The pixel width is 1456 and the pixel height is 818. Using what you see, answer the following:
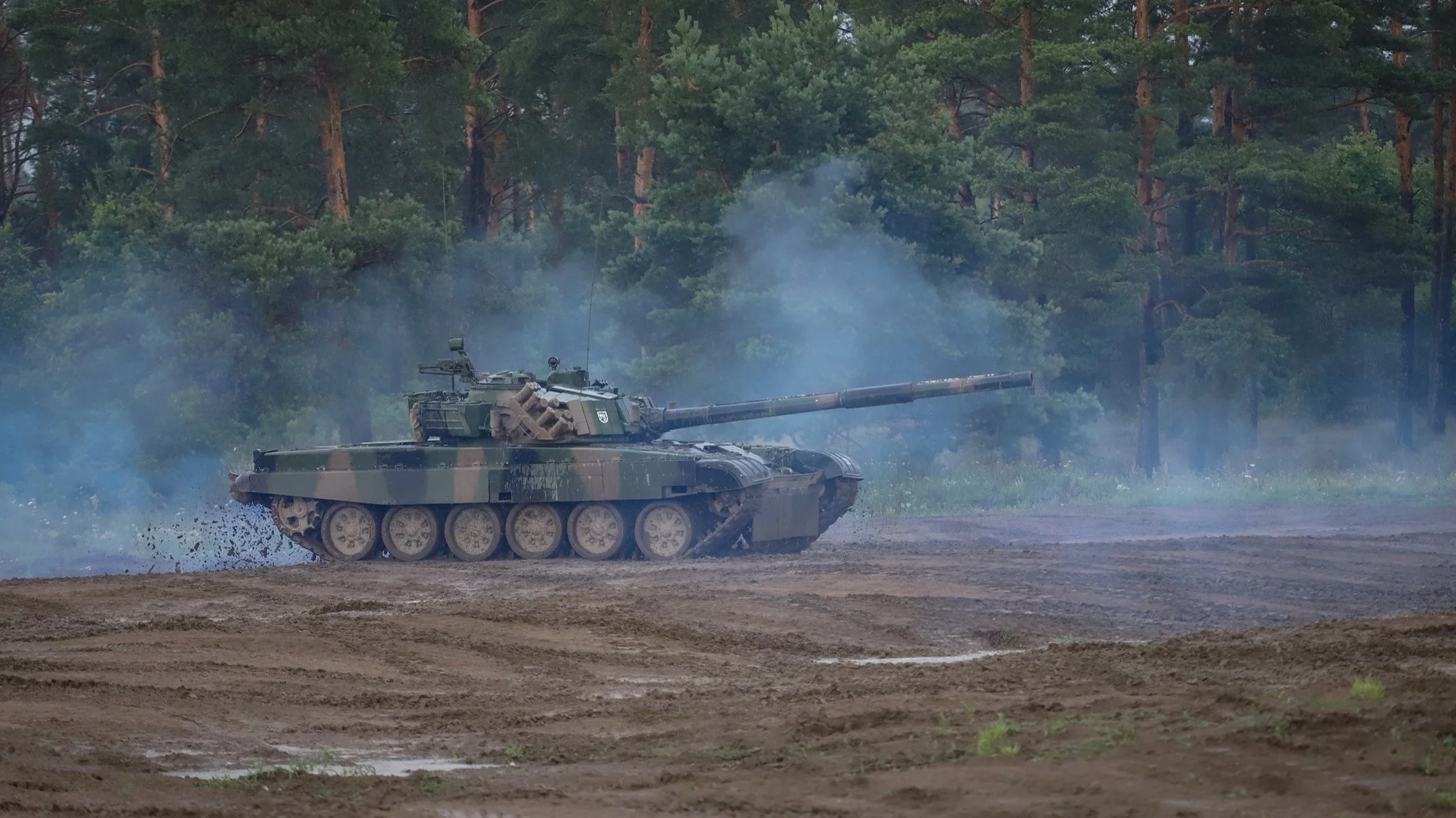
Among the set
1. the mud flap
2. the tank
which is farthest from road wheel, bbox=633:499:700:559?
the mud flap

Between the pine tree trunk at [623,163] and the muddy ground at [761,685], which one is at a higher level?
the pine tree trunk at [623,163]

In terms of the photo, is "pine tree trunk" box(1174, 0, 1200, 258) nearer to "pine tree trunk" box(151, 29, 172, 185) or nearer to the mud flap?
the mud flap

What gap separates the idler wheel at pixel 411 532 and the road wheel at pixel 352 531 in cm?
18

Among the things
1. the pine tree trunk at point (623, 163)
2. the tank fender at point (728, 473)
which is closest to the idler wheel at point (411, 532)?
the tank fender at point (728, 473)

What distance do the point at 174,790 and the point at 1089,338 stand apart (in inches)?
1056

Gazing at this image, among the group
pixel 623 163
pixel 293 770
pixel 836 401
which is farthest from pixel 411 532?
pixel 623 163

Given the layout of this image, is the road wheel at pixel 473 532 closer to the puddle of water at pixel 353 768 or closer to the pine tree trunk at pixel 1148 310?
the puddle of water at pixel 353 768

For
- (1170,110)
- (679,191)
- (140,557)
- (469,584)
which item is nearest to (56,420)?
(140,557)

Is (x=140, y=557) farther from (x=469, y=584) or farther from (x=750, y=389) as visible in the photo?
(x=750, y=389)

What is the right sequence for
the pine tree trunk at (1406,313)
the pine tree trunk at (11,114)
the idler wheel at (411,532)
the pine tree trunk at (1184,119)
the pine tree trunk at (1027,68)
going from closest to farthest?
the idler wheel at (411,532), the pine tree trunk at (1184,119), the pine tree trunk at (1027,68), the pine tree trunk at (11,114), the pine tree trunk at (1406,313)

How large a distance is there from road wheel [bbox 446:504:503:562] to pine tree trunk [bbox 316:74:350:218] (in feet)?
35.5

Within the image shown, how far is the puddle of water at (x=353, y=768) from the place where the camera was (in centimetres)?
788

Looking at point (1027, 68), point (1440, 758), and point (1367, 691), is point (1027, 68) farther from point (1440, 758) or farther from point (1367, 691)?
point (1440, 758)

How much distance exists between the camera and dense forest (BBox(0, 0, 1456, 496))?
89.5ft
